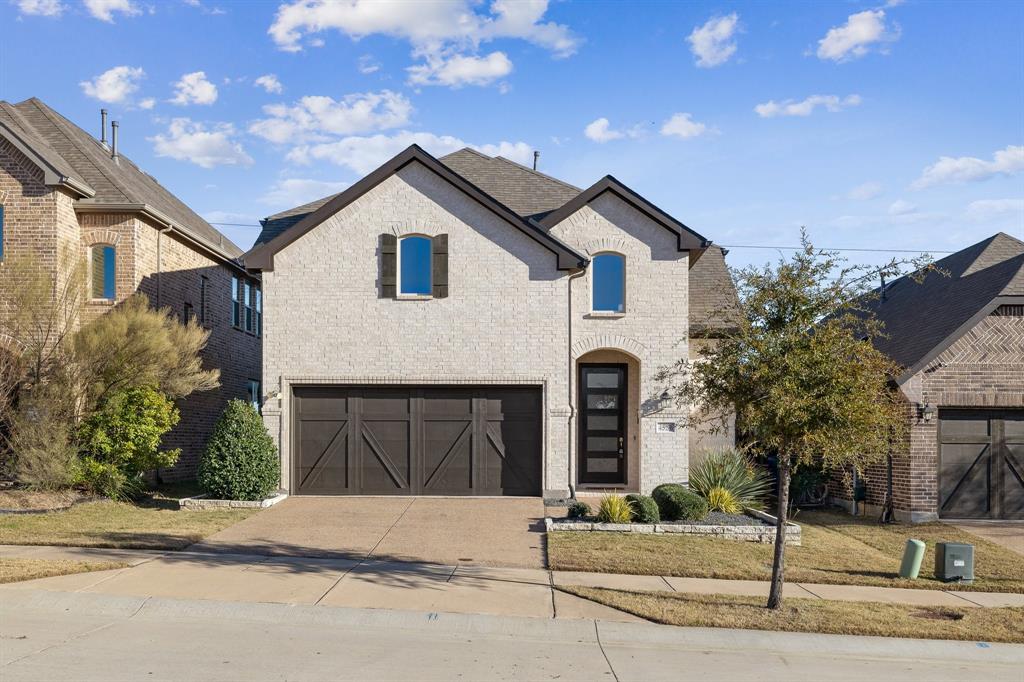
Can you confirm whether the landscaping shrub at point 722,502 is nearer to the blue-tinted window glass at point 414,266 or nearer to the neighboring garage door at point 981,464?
the neighboring garage door at point 981,464

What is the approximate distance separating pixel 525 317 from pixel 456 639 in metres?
10.3

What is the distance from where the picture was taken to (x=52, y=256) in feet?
58.6

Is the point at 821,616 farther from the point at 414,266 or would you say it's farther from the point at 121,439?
the point at 121,439

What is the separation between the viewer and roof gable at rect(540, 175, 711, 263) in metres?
18.8

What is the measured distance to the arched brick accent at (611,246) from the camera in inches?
751

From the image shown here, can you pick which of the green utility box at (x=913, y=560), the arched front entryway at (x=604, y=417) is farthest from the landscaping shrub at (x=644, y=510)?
the arched front entryway at (x=604, y=417)

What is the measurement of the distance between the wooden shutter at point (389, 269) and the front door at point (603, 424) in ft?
15.9

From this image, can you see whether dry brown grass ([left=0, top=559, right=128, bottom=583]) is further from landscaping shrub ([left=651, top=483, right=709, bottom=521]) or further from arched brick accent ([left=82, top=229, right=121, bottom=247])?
arched brick accent ([left=82, top=229, right=121, bottom=247])

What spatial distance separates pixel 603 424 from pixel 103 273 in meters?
11.8

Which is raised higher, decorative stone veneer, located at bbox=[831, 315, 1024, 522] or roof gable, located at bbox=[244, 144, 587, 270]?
roof gable, located at bbox=[244, 144, 587, 270]

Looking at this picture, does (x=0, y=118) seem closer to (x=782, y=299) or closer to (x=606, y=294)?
(x=606, y=294)

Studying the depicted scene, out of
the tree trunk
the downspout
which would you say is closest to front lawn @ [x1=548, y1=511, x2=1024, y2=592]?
the tree trunk

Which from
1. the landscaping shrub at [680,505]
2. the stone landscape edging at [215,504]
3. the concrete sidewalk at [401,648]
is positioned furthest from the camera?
the stone landscape edging at [215,504]

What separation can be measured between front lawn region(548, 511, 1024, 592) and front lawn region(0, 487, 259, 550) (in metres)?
5.60
